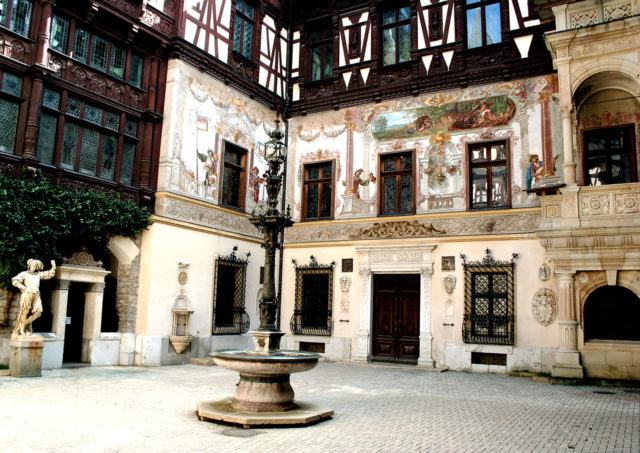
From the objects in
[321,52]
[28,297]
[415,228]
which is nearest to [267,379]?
[28,297]

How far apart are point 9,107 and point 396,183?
10.2m

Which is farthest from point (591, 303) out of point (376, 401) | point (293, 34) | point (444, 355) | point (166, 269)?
point (293, 34)

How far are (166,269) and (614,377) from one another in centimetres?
1082

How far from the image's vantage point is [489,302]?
567 inches

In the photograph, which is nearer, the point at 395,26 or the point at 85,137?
the point at 85,137

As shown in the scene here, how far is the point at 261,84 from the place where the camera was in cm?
1770

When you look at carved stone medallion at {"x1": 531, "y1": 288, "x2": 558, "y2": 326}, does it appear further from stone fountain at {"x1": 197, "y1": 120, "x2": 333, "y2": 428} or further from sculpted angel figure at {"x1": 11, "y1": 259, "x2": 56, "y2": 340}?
sculpted angel figure at {"x1": 11, "y1": 259, "x2": 56, "y2": 340}

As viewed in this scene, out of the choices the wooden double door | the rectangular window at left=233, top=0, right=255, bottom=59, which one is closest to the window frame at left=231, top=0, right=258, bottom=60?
the rectangular window at left=233, top=0, right=255, bottom=59

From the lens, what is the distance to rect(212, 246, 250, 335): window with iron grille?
51.0ft

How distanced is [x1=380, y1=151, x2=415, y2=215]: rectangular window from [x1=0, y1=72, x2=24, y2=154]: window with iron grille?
978 centimetres

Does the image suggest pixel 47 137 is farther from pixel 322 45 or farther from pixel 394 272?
pixel 322 45

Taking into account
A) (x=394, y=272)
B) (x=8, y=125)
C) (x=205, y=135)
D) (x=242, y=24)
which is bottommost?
(x=394, y=272)

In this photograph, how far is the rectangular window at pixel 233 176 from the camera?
16312 mm

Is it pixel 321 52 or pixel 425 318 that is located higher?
pixel 321 52
